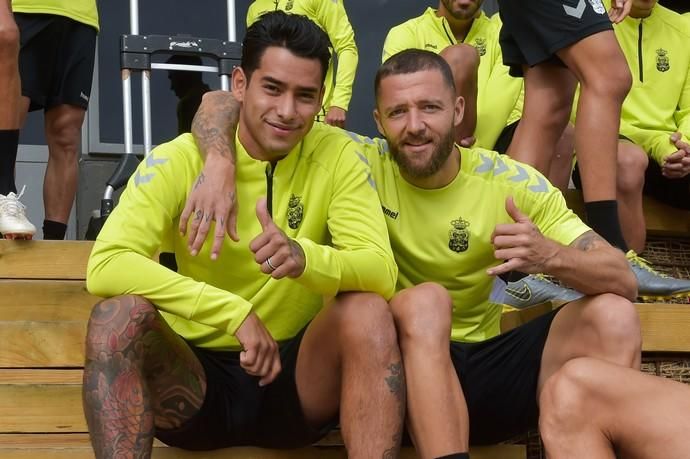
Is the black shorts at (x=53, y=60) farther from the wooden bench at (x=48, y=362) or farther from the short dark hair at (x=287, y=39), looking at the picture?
the short dark hair at (x=287, y=39)

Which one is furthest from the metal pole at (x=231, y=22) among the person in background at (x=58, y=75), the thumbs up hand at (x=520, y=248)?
the thumbs up hand at (x=520, y=248)

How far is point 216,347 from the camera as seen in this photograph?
105 inches

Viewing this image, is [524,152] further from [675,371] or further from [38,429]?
[38,429]

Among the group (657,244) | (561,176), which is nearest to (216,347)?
(561,176)

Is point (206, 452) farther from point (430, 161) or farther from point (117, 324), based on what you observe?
point (430, 161)

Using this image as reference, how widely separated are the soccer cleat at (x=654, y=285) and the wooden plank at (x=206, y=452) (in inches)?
26.5

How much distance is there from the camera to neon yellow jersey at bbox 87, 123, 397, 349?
241cm

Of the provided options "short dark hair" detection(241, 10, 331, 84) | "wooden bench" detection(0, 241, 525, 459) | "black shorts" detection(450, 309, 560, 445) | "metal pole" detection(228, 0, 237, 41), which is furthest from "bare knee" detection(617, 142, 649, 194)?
"metal pole" detection(228, 0, 237, 41)

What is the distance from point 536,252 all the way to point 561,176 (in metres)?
1.26

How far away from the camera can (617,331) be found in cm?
248

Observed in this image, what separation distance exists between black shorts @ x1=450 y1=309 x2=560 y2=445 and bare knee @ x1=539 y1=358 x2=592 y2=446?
0.53 m

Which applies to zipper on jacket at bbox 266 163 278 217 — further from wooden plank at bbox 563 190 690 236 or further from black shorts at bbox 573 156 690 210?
wooden plank at bbox 563 190 690 236

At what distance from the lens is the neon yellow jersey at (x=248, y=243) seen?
2406 mm

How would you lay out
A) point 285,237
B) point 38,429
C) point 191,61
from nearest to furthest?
point 285,237 < point 38,429 < point 191,61
